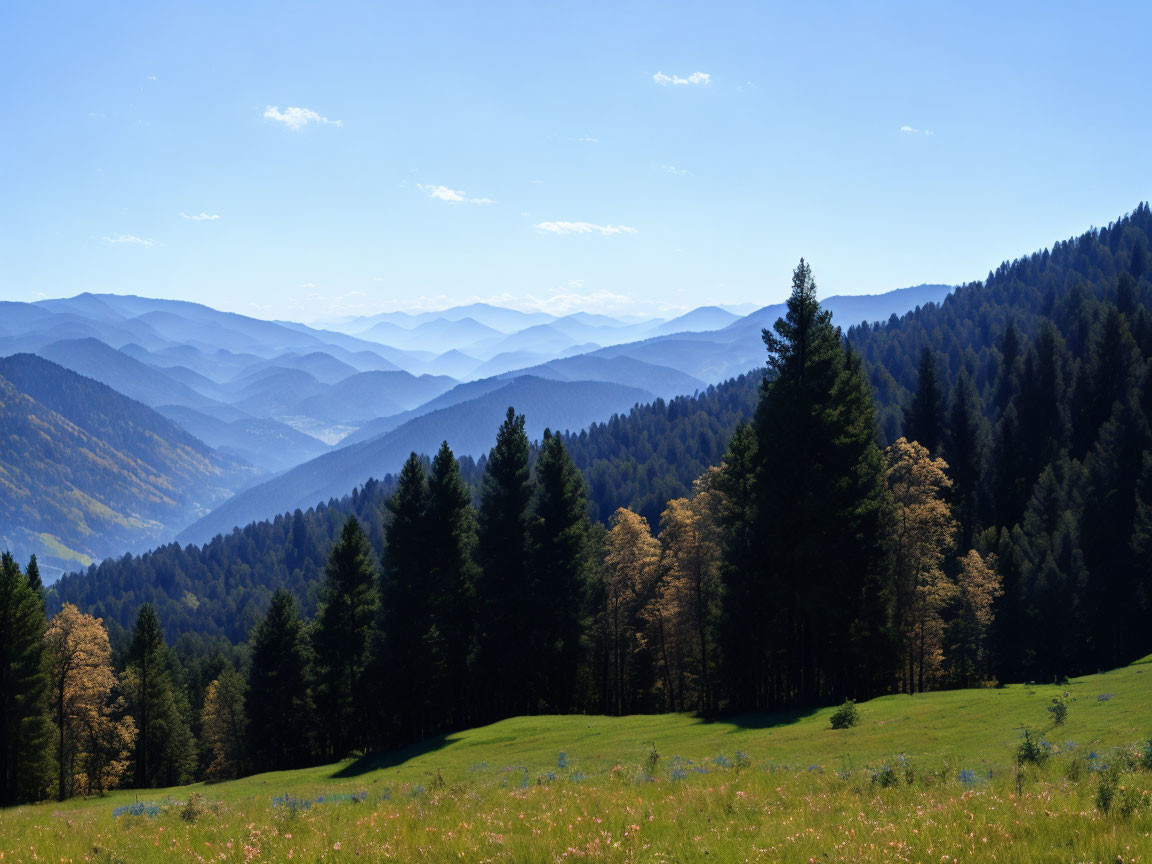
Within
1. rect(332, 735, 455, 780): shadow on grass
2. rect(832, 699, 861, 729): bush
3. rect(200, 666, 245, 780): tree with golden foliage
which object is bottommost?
rect(200, 666, 245, 780): tree with golden foliage

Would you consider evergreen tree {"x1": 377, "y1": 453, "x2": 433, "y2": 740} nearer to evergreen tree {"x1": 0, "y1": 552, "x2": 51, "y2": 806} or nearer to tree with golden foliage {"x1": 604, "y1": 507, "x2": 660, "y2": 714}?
tree with golden foliage {"x1": 604, "y1": 507, "x2": 660, "y2": 714}

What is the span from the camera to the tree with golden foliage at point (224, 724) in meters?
74.4

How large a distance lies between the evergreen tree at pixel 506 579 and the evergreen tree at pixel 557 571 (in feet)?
2.45

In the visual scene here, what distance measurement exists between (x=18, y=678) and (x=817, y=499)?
4851cm

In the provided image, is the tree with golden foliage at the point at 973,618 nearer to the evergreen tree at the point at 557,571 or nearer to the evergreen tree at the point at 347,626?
the evergreen tree at the point at 557,571

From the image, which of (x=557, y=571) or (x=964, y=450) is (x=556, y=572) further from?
(x=964, y=450)

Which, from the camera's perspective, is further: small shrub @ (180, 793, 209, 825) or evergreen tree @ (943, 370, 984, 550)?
evergreen tree @ (943, 370, 984, 550)

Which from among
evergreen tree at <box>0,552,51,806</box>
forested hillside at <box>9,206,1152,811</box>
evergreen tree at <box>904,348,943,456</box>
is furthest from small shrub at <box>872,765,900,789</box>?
evergreen tree at <box>904,348,943,456</box>

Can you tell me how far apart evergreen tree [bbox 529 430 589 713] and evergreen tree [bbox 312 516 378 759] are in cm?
1176

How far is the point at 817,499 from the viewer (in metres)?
35.4

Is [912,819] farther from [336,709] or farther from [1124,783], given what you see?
[336,709]

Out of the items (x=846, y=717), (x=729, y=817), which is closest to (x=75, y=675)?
(x=846, y=717)

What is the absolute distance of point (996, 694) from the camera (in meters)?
31.9

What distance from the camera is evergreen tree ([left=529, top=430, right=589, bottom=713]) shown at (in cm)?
5084
